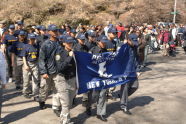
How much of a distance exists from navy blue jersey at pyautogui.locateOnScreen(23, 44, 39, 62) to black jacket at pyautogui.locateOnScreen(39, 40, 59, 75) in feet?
4.74

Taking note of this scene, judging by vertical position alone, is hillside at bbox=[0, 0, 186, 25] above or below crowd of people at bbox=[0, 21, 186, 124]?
above

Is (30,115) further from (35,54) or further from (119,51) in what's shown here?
(119,51)

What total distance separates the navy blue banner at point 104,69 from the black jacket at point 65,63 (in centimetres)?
25

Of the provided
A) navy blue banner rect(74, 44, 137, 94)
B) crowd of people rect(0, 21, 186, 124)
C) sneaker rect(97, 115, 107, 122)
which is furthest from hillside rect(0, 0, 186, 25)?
sneaker rect(97, 115, 107, 122)

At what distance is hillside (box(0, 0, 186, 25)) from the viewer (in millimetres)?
21781

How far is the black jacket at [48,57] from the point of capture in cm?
592

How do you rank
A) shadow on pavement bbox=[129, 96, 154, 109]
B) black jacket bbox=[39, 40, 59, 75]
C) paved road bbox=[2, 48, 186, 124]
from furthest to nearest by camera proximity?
1. shadow on pavement bbox=[129, 96, 154, 109]
2. paved road bbox=[2, 48, 186, 124]
3. black jacket bbox=[39, 40, 59, 75]

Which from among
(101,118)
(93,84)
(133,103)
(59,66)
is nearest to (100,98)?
(93,84)

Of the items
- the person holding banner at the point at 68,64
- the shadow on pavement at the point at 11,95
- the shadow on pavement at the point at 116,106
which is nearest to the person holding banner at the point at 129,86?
the shadow on pavement at the point at 116,106

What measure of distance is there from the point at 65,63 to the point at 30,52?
214 cm

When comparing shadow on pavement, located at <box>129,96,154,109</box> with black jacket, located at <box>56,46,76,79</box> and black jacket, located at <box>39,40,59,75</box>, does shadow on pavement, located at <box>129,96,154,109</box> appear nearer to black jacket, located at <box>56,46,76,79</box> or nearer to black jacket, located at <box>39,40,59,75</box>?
black jacket, located at <box>56,46,76,79</box>

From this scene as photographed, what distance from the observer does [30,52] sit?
7.38m

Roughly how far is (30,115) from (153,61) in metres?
9.38

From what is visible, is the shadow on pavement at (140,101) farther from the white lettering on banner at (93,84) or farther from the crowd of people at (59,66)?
the white lettering on banner at (93,84)
